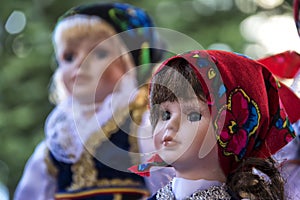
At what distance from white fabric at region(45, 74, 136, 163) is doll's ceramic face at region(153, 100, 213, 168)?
519 millimetres

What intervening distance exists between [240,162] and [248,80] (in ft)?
0.42

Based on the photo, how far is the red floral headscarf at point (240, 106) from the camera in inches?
42.5

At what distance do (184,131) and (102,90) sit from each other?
23.0 inches

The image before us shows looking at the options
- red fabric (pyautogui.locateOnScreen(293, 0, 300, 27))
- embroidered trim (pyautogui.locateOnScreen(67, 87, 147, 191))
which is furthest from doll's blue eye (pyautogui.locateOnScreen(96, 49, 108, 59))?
red fabric (pyautogui.locateOnScreen(293, 0, 300, 27))

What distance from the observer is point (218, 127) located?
1078mm

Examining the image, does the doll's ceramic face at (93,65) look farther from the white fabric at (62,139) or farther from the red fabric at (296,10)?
the red fabric at (296,10)

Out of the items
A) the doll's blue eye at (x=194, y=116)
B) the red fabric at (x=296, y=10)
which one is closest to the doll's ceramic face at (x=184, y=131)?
the doll's blue eye at (x=194, y=116)

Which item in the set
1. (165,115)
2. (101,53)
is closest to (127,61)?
(101,53)

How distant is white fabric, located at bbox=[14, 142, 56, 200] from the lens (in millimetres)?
1777

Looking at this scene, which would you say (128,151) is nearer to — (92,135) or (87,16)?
(92,135)

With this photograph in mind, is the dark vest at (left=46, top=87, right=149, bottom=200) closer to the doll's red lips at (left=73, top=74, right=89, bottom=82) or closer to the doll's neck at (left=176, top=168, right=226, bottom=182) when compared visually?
the doll's red lips at (left=73, top=74, right=89, bottom=82)

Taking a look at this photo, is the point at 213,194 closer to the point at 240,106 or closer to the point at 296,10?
the point at 240,106

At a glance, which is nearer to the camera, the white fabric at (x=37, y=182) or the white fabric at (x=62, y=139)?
the white fabric at (x=62, y=139)

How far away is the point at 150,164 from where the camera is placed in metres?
1.18
